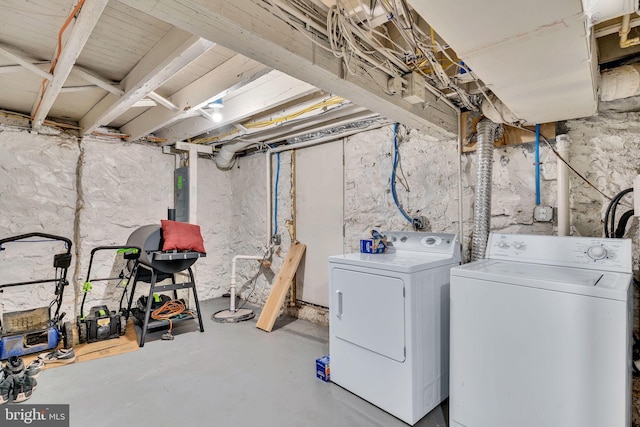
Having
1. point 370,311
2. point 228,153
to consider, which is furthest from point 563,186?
point 228,153

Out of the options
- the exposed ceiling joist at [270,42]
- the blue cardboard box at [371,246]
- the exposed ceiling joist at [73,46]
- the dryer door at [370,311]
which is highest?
the exposed ceiling joist at [73,46]

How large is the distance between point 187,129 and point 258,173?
108 centimetres

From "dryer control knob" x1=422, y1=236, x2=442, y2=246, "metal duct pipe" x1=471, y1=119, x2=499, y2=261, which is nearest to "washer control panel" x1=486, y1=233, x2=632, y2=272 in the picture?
"metal duct pipe" x1=471, y1=119, x2=499, y2=261

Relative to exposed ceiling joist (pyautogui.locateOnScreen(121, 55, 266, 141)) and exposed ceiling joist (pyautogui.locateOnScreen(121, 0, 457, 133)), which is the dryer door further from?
Answer: exposed ceiling joist (pyautogui.locateOnScreen(121, 55, 266, 141))

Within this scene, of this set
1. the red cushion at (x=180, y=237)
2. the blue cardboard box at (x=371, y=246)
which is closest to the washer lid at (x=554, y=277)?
the blue cardboard box at (x=371, y=246)

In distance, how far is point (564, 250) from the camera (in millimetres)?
1738

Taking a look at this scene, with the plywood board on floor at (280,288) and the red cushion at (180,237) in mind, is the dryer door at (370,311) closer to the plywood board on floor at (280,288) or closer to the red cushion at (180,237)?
the plywood board on floor at (280,288)

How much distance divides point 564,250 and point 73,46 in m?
2.91

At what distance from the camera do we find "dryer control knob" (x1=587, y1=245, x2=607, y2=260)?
63.6 inches

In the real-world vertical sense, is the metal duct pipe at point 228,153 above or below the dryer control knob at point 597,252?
above

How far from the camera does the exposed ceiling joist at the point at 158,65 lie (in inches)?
67.9

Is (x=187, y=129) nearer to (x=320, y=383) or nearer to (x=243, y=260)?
(x=243, y=260)

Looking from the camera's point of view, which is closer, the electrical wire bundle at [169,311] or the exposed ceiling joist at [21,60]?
the exposed ceiling joist at [21,60]

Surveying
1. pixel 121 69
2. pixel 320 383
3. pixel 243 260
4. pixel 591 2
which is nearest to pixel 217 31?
pixel 591 2
